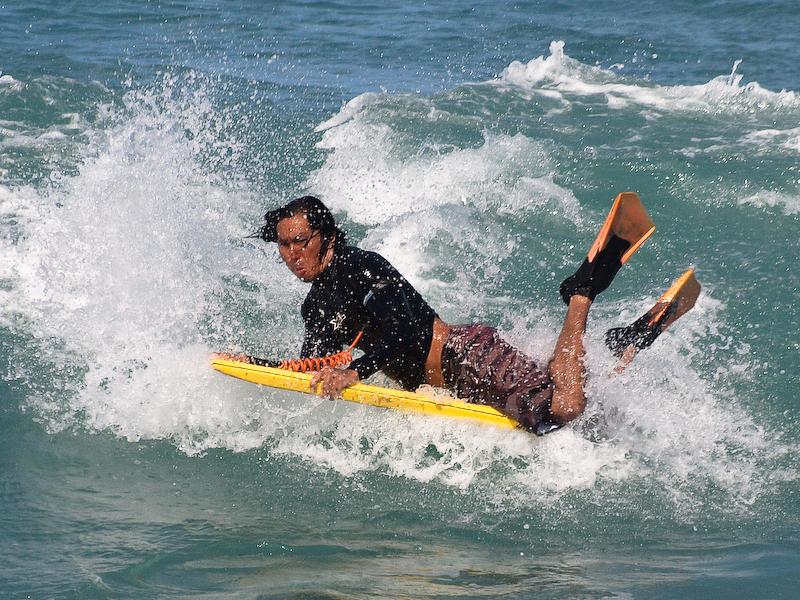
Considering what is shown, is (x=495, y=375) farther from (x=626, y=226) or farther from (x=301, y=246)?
(x=301, y=246)

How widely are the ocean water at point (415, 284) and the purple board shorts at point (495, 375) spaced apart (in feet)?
0.93

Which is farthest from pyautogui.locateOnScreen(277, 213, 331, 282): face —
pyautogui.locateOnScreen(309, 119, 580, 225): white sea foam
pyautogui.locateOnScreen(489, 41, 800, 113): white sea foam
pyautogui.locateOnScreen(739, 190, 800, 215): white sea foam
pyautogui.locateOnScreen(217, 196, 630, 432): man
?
pyautogui.locateOnScreen(489, 41, 800, 113): white sea foam

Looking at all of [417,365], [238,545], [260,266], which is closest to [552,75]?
[260,266]

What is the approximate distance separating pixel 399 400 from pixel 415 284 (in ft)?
9.75

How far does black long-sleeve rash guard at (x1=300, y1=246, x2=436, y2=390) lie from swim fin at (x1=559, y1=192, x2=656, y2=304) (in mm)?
844

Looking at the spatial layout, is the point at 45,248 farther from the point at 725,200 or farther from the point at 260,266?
the point at 725,200

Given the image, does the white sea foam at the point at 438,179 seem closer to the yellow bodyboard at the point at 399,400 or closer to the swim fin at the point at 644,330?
the swim fin at the point at 644,330

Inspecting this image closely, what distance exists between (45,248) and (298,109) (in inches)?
208

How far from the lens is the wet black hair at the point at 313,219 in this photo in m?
5.46

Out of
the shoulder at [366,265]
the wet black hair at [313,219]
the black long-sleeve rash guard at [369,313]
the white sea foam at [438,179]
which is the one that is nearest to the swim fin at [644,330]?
the black long-sleeve rash guard at [369,313]

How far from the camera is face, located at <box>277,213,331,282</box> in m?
5.45

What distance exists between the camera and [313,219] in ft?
17.9

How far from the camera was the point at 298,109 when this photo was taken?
1288 centimetres

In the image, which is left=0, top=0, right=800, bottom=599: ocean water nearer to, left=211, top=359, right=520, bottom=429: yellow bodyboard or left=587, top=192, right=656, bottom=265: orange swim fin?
left=211, top=359, right=520, bottom=429: yellow bodyboard
